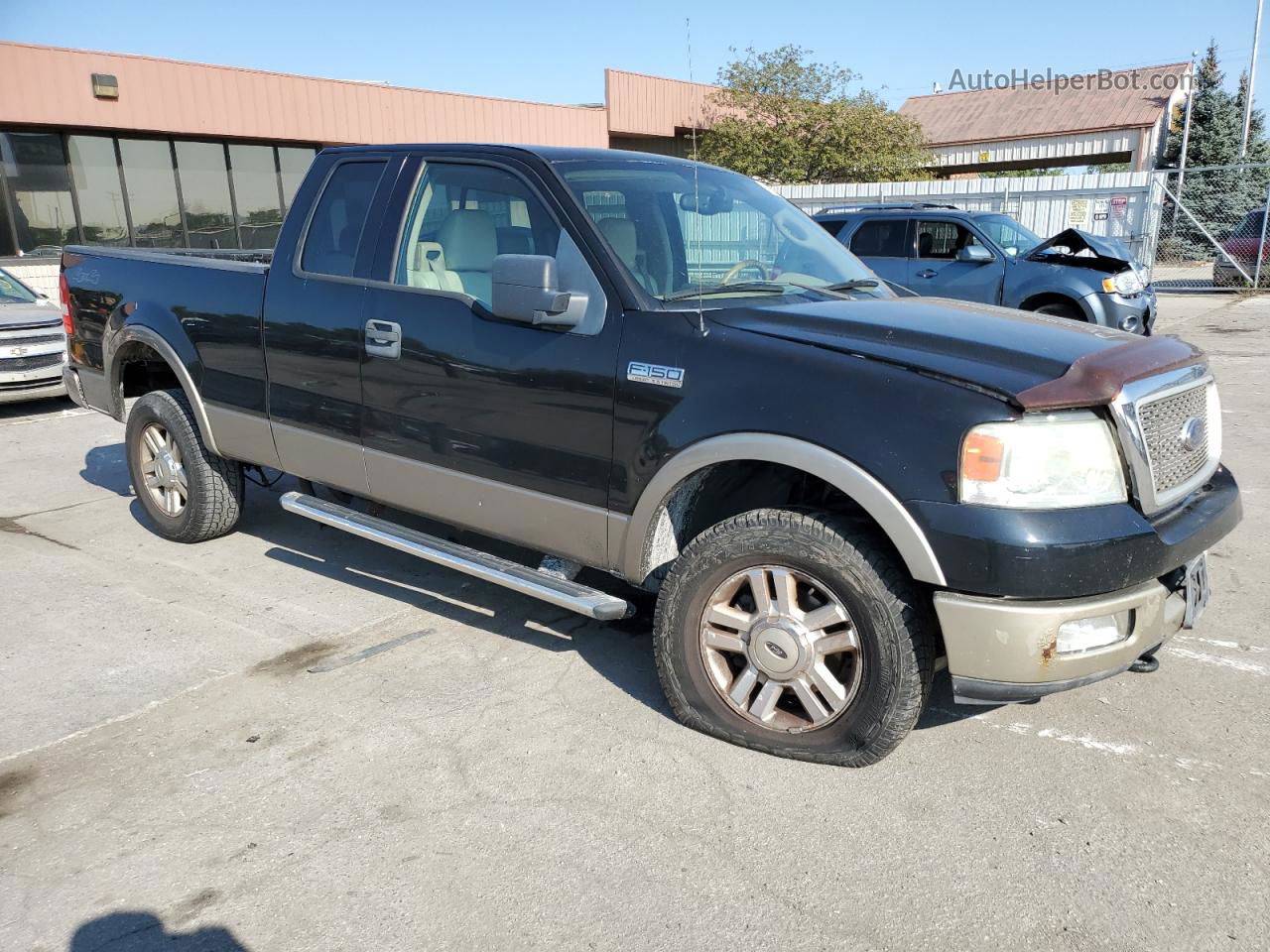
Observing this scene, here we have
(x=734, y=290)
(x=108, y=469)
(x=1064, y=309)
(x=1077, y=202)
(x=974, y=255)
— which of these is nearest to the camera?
(x=734, y=290)

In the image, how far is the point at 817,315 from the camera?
3.40 m

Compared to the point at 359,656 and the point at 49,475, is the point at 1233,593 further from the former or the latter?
the point at 49,475

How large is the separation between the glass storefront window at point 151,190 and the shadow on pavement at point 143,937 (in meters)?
17.1

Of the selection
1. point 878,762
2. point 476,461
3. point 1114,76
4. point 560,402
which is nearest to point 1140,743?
point 878,762

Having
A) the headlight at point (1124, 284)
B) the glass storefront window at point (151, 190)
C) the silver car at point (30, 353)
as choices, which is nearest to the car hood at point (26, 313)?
the silver car at point (30, 353)

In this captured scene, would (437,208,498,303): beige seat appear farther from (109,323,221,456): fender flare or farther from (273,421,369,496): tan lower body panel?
(109,323,221,456): fender flare

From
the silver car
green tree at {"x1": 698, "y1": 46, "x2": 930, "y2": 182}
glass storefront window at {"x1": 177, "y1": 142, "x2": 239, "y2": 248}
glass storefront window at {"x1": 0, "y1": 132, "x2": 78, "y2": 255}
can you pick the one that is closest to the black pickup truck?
the silver car

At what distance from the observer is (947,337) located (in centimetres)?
319

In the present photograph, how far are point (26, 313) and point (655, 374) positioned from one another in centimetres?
909

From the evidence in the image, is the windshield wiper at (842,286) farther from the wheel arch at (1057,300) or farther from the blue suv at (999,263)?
the wheel arch at (1057,300)

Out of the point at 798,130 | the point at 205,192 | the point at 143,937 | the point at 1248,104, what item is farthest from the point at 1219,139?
the point at 143,937

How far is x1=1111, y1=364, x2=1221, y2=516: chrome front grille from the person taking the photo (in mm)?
2941

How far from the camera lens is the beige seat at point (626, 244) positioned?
3.62 meters

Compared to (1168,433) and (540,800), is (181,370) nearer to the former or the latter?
(540,800)
